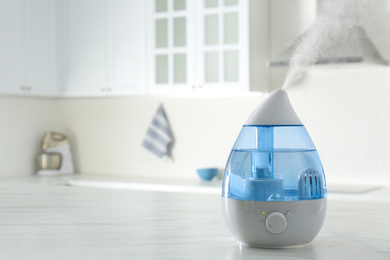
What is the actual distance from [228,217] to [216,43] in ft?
9.43

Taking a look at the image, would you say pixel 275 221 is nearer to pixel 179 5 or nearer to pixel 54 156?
pixel 179 5

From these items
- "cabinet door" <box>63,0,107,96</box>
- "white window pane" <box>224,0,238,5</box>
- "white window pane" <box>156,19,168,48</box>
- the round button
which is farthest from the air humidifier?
"cabinet door" <box>63,0,107,96</box>

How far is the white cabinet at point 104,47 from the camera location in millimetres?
4297

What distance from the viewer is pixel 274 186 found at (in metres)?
1.17

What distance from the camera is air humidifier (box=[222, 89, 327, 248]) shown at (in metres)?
1.16

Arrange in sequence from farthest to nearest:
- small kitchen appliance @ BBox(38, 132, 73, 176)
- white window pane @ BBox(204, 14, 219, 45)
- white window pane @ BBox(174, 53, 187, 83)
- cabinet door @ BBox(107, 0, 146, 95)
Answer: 1. small kitchen appliance @ BBox(38, 132, 73, 176)
2. cabinet door @ BBox(107, 0, 146, 95)
3. white window pane @ BBox(174, 53, 187, 83)
4. white window pane @ BBox(204, 14, 219, 45)

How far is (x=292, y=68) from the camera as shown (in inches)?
50.1

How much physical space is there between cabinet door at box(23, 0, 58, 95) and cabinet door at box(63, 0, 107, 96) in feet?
0.33

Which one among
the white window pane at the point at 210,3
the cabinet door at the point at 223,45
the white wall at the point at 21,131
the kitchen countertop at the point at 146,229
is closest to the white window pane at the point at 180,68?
the cabinet door at the point at 223,45

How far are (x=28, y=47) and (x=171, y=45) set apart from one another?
3.41 feet

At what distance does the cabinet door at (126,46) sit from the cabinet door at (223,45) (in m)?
0.47

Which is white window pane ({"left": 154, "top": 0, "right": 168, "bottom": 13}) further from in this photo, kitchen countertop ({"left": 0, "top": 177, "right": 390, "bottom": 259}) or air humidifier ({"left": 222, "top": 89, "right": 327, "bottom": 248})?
air humidifier ({"left": 222, "top": 89, "right": 327, "bottom": 248})

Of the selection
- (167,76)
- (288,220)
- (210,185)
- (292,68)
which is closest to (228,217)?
(288,220)

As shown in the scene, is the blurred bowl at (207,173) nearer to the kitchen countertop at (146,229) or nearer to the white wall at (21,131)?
the white wall at (21,131)
